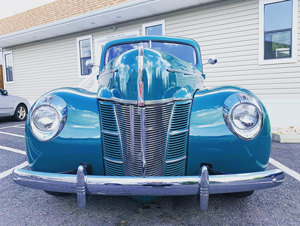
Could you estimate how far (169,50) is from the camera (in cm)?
321

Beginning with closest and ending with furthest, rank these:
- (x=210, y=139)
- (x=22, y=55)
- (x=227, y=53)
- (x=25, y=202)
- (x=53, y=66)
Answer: (x=210, y=139) < (x=25, y=202) < (x=227, y=53) < (x=53, y=66) < (x=22, y=55)

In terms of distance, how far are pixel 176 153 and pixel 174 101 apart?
0.42 meters

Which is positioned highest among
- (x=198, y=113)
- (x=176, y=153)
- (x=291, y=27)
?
(x=291, y=27)

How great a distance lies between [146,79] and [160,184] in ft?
2.58

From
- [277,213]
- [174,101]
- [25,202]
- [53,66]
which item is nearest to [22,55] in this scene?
[53,66]

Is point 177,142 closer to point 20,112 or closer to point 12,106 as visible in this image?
point 12,106

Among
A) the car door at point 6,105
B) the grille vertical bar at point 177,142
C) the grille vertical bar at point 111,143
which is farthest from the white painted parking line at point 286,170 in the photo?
the car door at point 6,105

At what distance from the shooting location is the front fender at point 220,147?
5.40 ft

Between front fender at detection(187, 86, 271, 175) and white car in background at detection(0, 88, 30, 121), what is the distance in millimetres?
7861

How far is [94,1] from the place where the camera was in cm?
867

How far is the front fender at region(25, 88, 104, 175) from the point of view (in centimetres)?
170

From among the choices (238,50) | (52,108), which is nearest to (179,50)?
(52,108)

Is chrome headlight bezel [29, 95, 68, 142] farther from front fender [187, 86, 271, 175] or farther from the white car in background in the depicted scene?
the white car in background

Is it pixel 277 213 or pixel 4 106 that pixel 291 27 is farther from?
pixel 4 106
